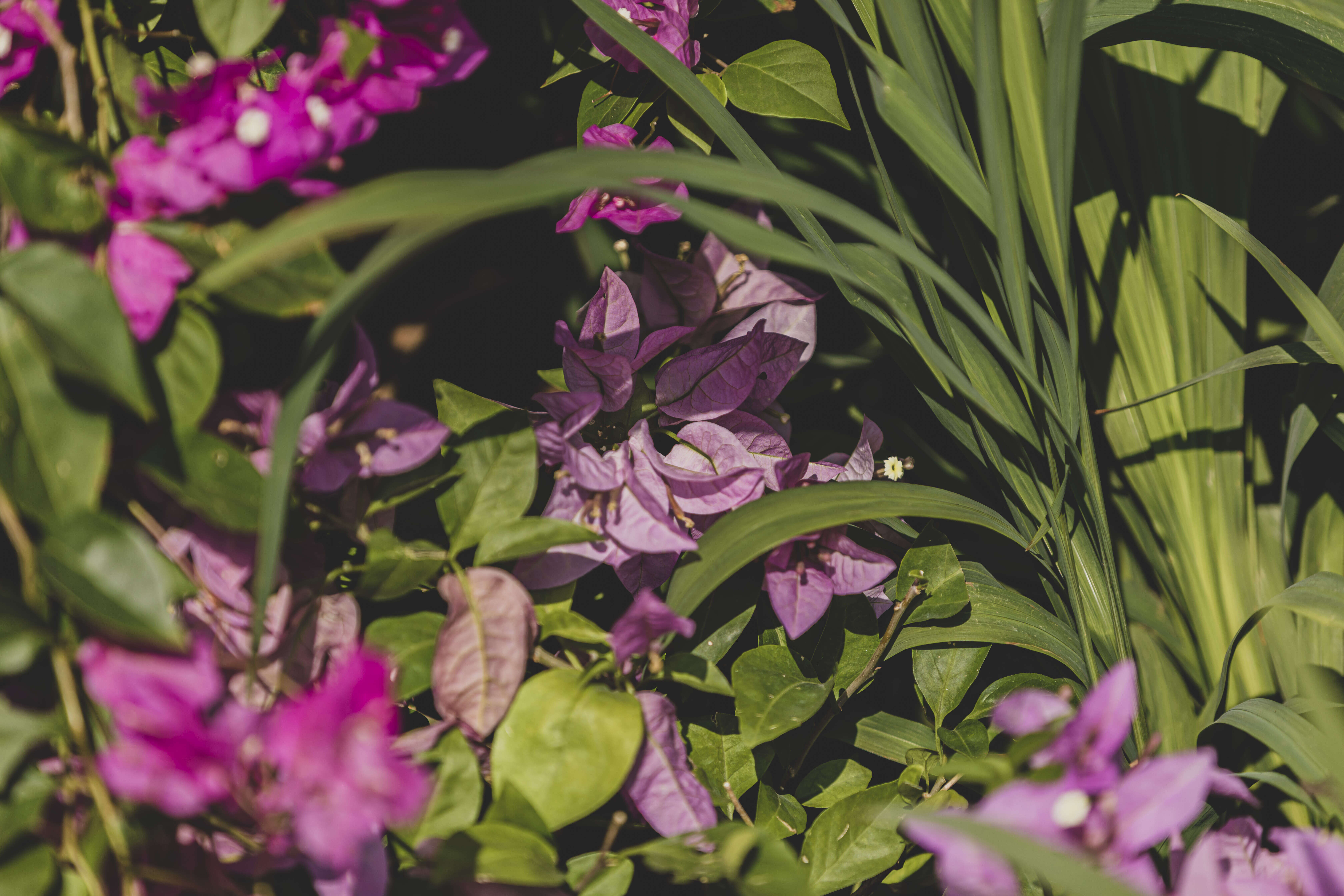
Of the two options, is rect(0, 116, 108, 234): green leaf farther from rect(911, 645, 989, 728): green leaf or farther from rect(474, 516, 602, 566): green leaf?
rect(911, 645, 989, 728): green leaf

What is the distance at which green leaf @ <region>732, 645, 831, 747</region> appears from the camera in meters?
0.52

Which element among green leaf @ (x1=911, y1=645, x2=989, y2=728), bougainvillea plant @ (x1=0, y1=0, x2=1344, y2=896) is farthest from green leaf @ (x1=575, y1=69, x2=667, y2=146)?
green leaf @ (x1=911, y1=645, x2=989, y2=728)

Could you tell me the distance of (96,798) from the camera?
374 mm

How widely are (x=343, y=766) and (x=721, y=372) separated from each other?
1.15 feet

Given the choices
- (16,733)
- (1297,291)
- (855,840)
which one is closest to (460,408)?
(16,733)

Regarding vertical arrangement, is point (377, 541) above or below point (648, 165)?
below

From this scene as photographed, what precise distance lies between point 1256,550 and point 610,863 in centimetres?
67

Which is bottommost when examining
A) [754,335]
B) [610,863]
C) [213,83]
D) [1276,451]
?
[610,863]

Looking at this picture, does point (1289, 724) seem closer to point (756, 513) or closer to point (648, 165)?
point (756, 513)

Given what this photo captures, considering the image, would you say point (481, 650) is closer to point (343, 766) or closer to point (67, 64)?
point (343, 766)

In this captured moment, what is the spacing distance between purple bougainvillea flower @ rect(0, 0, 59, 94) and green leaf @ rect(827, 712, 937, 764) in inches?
25.4

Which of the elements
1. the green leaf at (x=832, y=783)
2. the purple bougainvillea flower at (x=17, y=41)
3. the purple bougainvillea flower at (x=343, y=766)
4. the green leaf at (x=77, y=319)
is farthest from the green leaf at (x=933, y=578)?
the purple bougainvillea flower at (x=17, y=41)

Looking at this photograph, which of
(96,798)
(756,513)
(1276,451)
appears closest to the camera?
(96,798)

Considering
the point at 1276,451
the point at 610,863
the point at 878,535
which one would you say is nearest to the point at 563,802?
the point at 610,863
